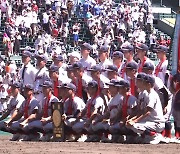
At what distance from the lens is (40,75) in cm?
1600

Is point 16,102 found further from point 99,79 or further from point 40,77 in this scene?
point 99,79

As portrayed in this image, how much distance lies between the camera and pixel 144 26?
1540 inches

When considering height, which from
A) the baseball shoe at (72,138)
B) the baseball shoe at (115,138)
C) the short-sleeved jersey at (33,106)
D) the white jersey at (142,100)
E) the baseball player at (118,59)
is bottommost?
the baseball shoe at (72,138)

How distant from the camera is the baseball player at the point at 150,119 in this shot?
13500mm

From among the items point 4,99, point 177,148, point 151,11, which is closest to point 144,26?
point 151,11

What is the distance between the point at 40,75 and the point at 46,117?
3.61 feet

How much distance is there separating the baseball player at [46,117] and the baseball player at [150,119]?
2.04 m

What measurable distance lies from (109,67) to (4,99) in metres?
10.3

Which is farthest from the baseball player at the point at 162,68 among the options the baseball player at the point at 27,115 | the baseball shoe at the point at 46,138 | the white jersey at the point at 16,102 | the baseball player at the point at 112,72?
the white jersey at the point at 16,102

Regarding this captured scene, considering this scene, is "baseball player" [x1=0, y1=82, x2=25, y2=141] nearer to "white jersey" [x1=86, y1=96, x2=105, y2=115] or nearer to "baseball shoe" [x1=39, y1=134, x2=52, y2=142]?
"baseball shoe" [x1=39, y1=134, x2=52, y2=142]

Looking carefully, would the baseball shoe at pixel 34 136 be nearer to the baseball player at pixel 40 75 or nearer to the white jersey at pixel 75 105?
the baseball player at pixel 40 75

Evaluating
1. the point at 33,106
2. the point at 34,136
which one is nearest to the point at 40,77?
the point at 33,106

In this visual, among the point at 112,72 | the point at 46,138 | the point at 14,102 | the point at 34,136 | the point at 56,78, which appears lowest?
the point at 34,136

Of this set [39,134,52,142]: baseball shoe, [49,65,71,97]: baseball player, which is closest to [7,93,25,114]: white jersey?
[49,65,71,97]: baseball player
